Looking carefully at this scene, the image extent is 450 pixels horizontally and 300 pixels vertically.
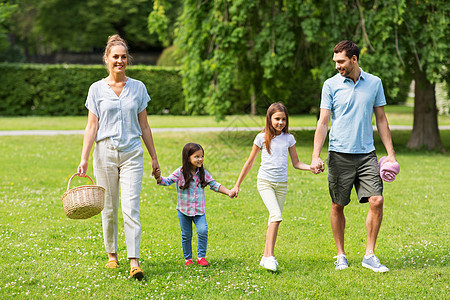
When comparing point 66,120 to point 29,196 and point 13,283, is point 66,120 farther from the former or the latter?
point 13,283

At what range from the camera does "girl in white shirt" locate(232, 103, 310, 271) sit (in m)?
5.25

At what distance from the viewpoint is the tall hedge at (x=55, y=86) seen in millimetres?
25562

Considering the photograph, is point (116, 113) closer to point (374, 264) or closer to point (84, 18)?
point (374, 264)

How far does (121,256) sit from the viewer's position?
5.73 m

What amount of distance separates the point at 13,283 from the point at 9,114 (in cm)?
2291

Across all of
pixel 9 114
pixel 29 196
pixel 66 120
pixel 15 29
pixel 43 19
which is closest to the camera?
pixel 29 196

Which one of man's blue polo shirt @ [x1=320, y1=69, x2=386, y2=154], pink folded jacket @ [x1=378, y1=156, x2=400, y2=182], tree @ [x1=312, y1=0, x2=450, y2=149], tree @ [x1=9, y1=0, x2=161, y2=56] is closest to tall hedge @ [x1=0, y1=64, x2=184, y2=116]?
tree @ [x1=312, y1=0, x2=450, y2=149]

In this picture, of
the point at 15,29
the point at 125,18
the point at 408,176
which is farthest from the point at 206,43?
the point at 15,29

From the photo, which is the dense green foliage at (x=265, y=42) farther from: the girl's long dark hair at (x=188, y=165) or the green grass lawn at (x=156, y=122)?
the girl's long dark hair at (x=188, y=165)

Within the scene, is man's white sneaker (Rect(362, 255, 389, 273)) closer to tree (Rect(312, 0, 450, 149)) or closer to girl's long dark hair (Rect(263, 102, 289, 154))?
girl's long dark hair (Rect(263, 102, 289, 154))

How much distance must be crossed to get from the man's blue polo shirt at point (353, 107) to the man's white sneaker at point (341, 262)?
1038 millimetres

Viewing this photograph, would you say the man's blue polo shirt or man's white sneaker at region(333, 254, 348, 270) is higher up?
the man's blue polo shirt

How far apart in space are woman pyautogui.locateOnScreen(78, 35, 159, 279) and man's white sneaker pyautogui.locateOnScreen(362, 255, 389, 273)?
2101mm

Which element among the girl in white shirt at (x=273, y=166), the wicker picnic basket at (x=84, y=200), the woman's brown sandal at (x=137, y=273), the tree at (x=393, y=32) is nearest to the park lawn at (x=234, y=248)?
the woman's brown sandal at (x=137, y=273)
